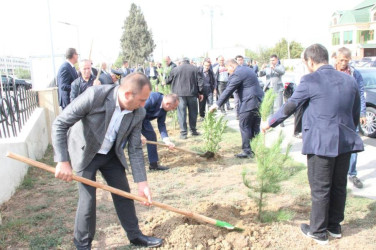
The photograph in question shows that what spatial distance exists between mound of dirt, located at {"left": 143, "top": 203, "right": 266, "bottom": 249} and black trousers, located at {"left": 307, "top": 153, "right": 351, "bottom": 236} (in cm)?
57

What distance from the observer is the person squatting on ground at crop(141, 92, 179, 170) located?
5.07 meters

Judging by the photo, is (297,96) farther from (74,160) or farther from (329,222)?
(74,160)

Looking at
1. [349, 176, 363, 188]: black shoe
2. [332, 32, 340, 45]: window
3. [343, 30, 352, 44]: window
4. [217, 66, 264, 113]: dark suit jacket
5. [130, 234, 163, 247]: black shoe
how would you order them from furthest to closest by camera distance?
[332, 32, 340, 45]: window < [343, 30, 352, 44]: window < [217, 66, 264, 113]: dark suit jacket < [349, 176, 363, 188]: black shoe < [130, 234, 163, 247]: black shoe

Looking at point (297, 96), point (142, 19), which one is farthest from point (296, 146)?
point (142, 19)

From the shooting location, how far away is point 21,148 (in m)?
5.14

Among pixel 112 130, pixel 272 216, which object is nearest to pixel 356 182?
pixel 272 216

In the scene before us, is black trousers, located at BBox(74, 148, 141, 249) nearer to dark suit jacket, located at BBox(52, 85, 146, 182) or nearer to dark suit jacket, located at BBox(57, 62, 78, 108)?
dark suit jacket, located at BBox(52, 85, 146, 182)

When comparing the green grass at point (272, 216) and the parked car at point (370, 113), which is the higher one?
the parked car at point (370, 113)

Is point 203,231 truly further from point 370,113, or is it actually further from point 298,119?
point 370,113

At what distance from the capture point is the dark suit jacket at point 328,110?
2908mm

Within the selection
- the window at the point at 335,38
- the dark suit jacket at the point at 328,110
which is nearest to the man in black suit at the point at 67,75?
the dark suit jacket at the point at 328,110

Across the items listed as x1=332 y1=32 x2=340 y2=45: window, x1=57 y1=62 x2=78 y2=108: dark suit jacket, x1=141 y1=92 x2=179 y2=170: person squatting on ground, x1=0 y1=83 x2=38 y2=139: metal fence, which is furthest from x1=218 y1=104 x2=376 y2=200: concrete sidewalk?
x1=332 y1=32 x2=340 y2=45: window

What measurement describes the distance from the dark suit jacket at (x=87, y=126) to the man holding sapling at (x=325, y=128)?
58.7 inches

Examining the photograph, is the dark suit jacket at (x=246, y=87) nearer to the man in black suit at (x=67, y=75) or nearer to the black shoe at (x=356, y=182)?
the black shoe at (x=356, y=182)
